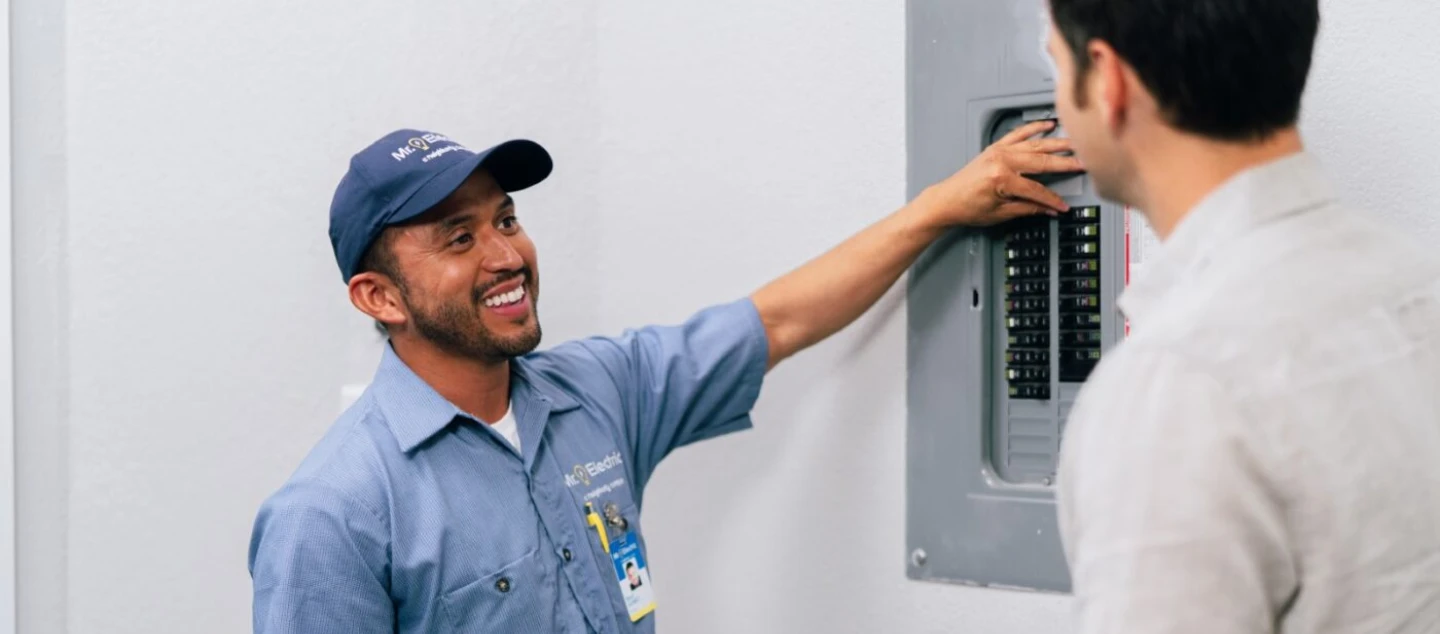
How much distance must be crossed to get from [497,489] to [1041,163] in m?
0.64

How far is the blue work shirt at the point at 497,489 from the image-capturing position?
4.25 ft

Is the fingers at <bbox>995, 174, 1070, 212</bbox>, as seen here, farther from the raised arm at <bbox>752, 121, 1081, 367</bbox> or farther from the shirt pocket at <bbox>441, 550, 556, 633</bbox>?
the shirt pocket at <bbox>441, 550, 556, 633</bbox>

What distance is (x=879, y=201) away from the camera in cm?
156

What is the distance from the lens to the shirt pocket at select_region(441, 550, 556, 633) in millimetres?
1329

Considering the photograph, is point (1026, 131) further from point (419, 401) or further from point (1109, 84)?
point (419, 401)

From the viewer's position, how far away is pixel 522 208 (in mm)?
1799

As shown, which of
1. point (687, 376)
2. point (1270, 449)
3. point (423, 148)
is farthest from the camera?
point (687, 376)

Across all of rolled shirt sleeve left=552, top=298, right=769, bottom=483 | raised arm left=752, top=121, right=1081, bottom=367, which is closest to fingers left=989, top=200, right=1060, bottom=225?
raised arm left=752, top=121, right=1081, bottom=367

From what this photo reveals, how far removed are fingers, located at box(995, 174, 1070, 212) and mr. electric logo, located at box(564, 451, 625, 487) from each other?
506 millimetres

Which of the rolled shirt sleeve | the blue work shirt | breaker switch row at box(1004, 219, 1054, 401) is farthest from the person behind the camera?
the rolled shirt sleeve

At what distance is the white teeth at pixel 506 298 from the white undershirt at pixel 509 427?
0.40 feet

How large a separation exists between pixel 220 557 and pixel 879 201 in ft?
2.76

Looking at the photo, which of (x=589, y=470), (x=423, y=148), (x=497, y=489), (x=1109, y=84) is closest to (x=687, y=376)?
(x=589, y=470)

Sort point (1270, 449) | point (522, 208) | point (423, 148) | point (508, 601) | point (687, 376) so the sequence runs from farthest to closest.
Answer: point (522, 208) → point (687, 376) → point (423, 148) → point (508, 601) → point (1270, 449)
